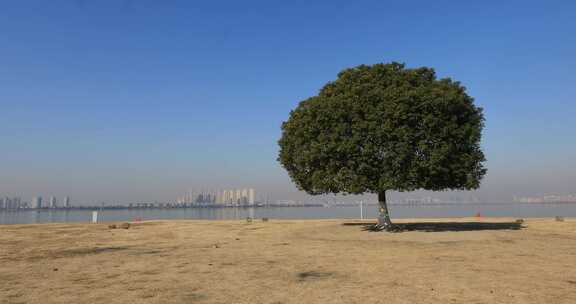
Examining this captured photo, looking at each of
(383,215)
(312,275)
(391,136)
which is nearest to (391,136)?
(391,136)

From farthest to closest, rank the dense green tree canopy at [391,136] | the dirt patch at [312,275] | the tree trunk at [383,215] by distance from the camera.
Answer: the tree trunk at [383,215] → the dense green tree canopy at [391,136] → the dirt patch at [312,275]

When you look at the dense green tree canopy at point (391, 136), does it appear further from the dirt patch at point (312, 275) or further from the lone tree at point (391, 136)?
the dirt patch at point (312, 275)

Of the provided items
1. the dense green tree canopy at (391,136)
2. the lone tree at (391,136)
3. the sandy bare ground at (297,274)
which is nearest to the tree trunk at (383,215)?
the lone tree at (391,136)

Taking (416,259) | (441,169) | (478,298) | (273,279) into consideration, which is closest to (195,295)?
(273,279)

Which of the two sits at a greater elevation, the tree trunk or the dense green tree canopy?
the dense green tree canopy

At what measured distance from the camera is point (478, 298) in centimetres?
957

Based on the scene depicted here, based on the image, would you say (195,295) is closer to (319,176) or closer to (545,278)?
(545,278)

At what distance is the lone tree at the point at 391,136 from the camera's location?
88.4ft

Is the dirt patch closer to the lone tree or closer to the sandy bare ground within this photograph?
the sandy bare ground

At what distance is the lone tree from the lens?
88.4ft

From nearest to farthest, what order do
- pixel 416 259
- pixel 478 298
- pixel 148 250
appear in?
pixel 478 298, pixel 416 259, pixel 148 250

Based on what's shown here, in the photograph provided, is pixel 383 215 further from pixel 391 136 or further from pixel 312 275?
pixel 312 275

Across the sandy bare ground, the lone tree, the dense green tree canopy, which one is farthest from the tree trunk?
the sandy bare ground

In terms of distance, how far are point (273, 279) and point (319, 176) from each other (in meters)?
17.6
